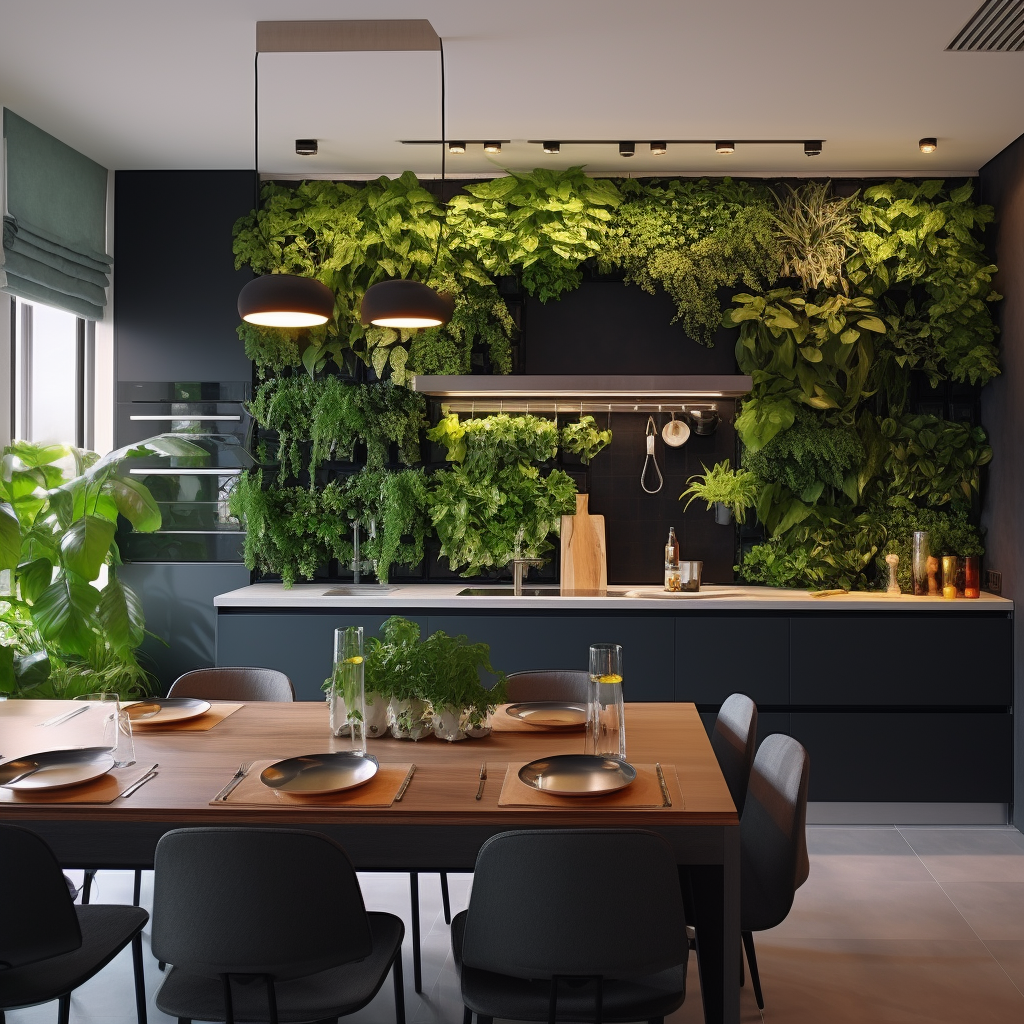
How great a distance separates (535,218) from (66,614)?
2819 mm

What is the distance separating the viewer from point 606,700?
94.3 inches

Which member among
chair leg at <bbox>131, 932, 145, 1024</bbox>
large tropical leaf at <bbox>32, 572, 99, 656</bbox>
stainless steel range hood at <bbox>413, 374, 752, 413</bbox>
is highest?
stainless steel range hood at <bbox>413, 374, 752, 413</bbox>

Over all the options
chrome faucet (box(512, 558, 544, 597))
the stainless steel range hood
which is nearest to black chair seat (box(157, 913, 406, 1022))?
the stainless steel range hood

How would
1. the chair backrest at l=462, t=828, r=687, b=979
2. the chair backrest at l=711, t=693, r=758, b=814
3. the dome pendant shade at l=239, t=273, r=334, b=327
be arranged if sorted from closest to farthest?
the chair backrest at l=462, t=828, r=687, b=979 < the chair backrest at l=711, t=693, r=758, b=814 < the dome pendant shade at l=239, t=273, r=334, b=327

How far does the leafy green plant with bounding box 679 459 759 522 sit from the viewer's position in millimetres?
5031

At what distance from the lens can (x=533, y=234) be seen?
491 centimetres

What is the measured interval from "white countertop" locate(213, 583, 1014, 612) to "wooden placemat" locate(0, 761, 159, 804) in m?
2.24

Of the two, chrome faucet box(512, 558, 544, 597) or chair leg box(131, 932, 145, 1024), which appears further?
chrome faucet box(512, 558, 544, 597)

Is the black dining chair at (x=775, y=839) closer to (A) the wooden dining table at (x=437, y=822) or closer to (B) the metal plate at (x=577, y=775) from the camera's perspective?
(A) the wooden dining table at (x=437, y=822)

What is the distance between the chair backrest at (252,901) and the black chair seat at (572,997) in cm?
30

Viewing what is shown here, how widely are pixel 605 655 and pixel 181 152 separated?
3663 mm

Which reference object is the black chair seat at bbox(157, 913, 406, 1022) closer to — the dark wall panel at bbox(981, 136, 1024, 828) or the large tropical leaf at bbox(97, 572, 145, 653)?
the large tropical leaf at bbox(97, 572, 145, 653)

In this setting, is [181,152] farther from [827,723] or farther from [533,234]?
[827,723]

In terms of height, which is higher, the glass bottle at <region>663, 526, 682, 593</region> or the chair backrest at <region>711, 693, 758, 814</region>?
the glass bottle at <region>663, 526, 682, 593</region>
